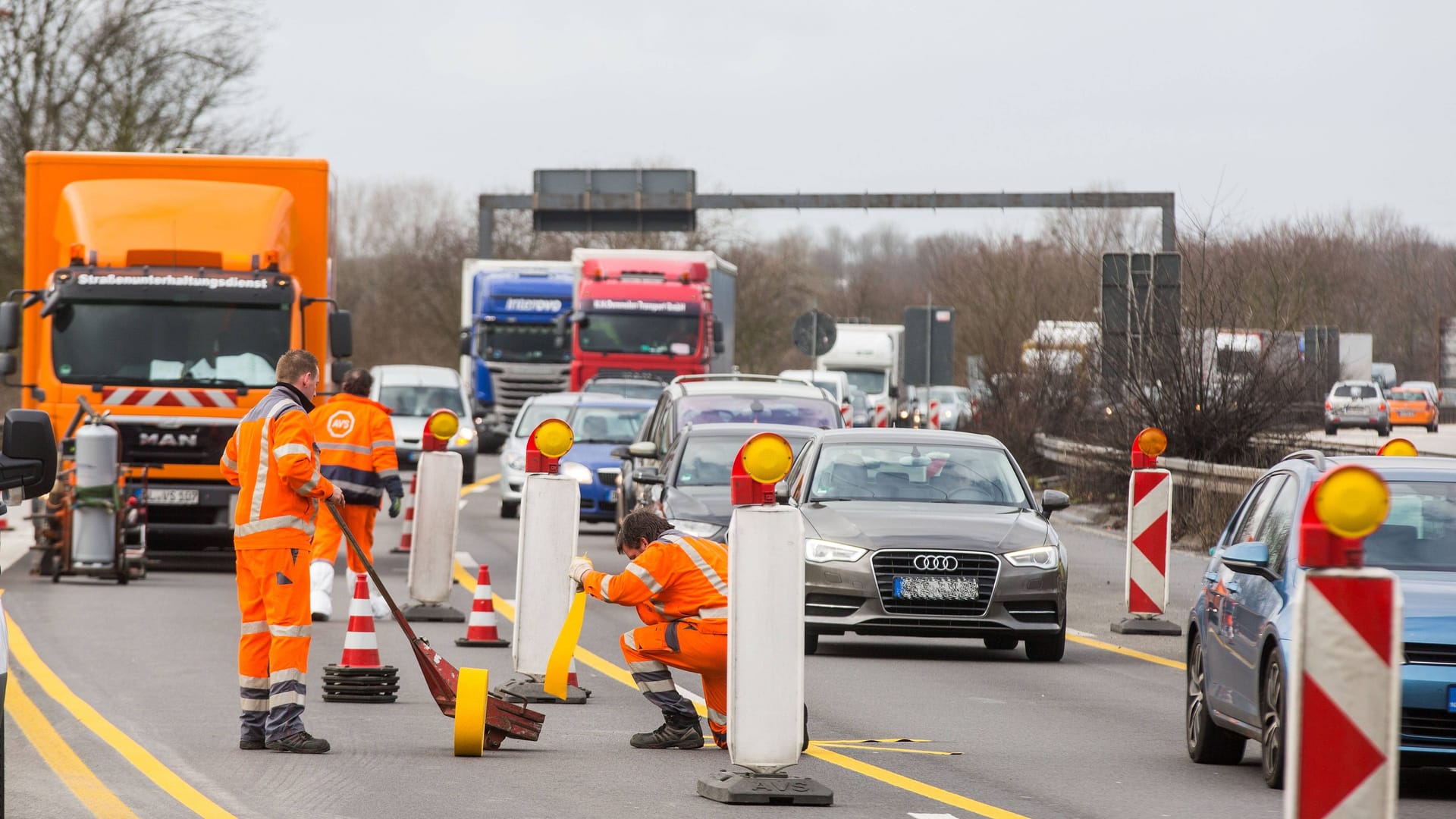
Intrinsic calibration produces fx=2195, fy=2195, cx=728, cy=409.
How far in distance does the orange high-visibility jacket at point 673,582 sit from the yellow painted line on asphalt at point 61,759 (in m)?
2.14

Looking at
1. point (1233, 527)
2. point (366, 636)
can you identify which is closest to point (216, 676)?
point (366, 636)

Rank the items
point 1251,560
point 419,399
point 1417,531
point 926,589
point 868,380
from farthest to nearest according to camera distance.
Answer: point 868,380, point 419,399, point 926,589, point 1417,531, point 1251,560

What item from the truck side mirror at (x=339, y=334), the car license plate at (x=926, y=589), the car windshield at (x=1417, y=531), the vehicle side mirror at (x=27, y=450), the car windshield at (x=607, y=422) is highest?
the truck side mirror at (x=339, y=334)

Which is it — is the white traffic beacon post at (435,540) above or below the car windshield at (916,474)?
below

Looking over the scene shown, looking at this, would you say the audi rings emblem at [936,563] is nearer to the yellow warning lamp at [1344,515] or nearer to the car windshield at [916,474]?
the car windshield at [916,474]

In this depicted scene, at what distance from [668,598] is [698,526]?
22.2 feet

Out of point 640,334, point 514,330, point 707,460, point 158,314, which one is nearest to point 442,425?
point 707,460

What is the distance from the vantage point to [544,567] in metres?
11.6

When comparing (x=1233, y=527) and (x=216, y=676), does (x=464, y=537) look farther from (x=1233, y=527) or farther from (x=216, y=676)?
(x=1233, y=527)

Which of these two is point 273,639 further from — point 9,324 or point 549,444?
point 9,324

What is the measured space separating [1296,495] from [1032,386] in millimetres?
25675

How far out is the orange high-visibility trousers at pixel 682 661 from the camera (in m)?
9.38

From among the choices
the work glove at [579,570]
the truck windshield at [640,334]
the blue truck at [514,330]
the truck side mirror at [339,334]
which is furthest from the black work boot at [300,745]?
the blue truck at [514,330]

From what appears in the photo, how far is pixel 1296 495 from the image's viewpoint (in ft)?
29.8
